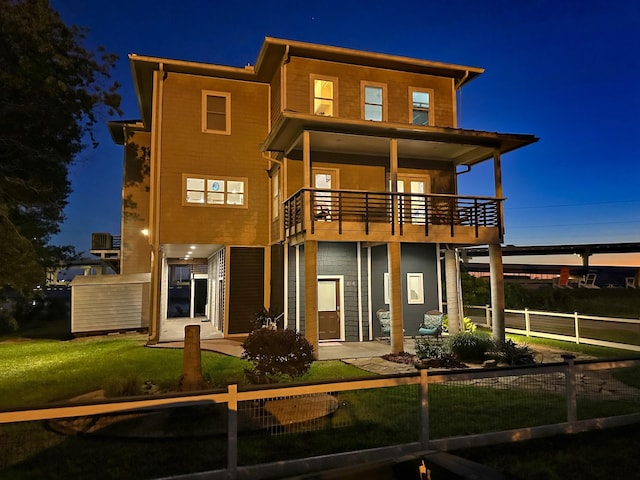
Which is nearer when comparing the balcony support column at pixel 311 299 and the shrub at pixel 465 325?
the balcony support column at pixel 311 299

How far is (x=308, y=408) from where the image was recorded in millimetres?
6309

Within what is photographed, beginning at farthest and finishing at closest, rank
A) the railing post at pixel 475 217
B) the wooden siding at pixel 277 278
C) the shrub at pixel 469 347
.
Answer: the wooden siding at pixel 277 278, the railing post at pixel 475 217, the shrub at pixel 469 347

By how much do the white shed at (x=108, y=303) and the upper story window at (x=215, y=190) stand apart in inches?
211

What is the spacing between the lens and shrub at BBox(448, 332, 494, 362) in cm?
1081

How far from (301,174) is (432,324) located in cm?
662

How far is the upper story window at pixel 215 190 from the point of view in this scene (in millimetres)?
14578

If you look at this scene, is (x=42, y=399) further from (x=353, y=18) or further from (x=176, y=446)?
(x=353, y=18)

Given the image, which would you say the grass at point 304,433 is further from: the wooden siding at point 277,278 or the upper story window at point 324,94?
the upper story window at point 324,94

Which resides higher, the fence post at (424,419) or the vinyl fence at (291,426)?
the fence post at (424,419)

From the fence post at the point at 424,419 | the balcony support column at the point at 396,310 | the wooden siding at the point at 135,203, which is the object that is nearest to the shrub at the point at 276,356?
the fence post at the point at 424,419

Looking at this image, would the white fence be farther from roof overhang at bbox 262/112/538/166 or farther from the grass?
roof overhang at bbox 262/112/538/166

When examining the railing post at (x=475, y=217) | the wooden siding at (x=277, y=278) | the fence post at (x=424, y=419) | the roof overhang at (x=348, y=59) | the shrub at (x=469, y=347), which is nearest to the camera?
the fence post at (x=424, y=419)

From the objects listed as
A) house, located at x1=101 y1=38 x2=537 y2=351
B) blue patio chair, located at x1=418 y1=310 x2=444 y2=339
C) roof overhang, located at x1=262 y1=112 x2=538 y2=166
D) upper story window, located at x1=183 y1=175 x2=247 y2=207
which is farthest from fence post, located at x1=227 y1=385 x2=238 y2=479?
upper story window, located at x1=183 y1=175 x2=247 y2=207

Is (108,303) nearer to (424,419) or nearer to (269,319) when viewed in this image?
(269,319)
